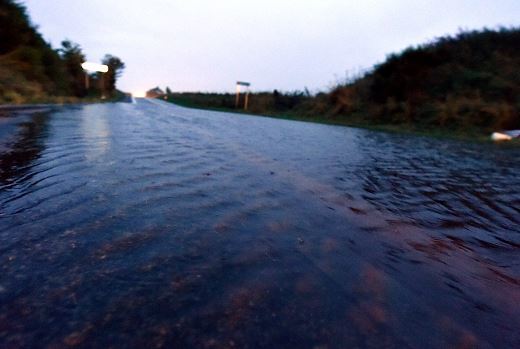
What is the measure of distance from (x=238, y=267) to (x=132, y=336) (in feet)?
2.72

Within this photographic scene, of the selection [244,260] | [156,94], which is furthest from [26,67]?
[156,94]

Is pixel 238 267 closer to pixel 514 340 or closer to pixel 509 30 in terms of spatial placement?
pixel 514 340

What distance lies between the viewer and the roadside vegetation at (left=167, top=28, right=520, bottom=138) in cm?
Result: 1602

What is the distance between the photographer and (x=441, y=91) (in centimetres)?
1928

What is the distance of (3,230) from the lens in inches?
93.2

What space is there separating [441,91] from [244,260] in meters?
21.2

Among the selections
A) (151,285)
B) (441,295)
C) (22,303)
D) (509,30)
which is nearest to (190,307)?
(151,285)

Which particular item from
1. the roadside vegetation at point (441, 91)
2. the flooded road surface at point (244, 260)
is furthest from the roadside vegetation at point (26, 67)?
the roadside vegetation at point (441, 91)

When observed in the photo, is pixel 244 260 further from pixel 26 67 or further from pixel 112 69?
pixel 112 69

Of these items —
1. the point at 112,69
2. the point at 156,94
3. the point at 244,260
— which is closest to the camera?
the point at 244,260

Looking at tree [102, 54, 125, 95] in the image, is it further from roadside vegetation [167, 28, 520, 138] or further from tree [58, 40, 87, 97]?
roadside vegetation [167, 28, 520, 138]

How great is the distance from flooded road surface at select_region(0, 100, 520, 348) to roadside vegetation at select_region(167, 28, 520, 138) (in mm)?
13719

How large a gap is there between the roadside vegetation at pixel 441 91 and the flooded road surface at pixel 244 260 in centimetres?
1372

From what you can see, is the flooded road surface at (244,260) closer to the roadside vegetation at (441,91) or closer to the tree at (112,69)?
the roadside vegetation at (441,91)
